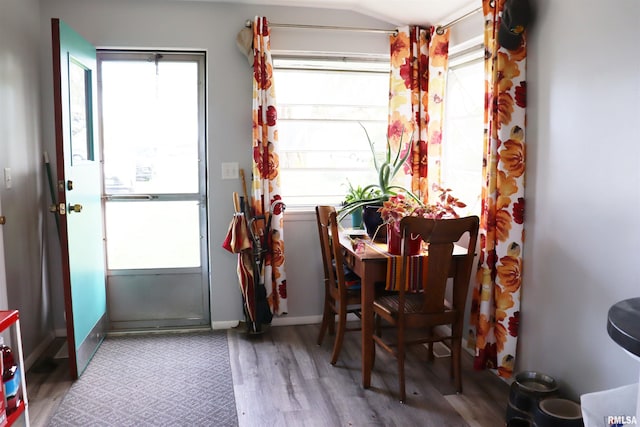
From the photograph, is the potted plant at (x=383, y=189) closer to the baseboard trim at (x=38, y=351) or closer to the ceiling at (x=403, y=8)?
the ceiling at (x=403, y=8)

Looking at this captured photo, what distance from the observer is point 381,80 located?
13.0ft

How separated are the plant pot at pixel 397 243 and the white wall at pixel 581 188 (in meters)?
0.56

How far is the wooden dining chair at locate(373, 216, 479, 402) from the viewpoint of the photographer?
2.60 meters

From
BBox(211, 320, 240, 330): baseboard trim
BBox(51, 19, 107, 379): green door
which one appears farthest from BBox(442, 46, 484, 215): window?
BBox(51, 19, 107, 379): green door

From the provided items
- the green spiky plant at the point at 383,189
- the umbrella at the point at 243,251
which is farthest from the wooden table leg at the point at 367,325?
the umbrella at the point at 243,251

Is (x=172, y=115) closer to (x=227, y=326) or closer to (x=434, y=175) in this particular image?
(x=227, y=326)

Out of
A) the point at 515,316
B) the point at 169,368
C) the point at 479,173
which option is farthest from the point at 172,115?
the point at 515,316

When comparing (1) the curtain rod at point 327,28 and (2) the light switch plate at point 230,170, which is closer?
(1) the curtain rod at point 327,28

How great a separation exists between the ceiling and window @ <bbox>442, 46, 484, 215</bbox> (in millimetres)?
269

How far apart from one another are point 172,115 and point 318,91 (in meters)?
1.06

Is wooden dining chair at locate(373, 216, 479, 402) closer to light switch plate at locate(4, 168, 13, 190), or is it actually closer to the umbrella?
the umbrella

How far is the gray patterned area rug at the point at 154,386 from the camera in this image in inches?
101

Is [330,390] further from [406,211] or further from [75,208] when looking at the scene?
[75,208]

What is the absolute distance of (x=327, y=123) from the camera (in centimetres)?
392
